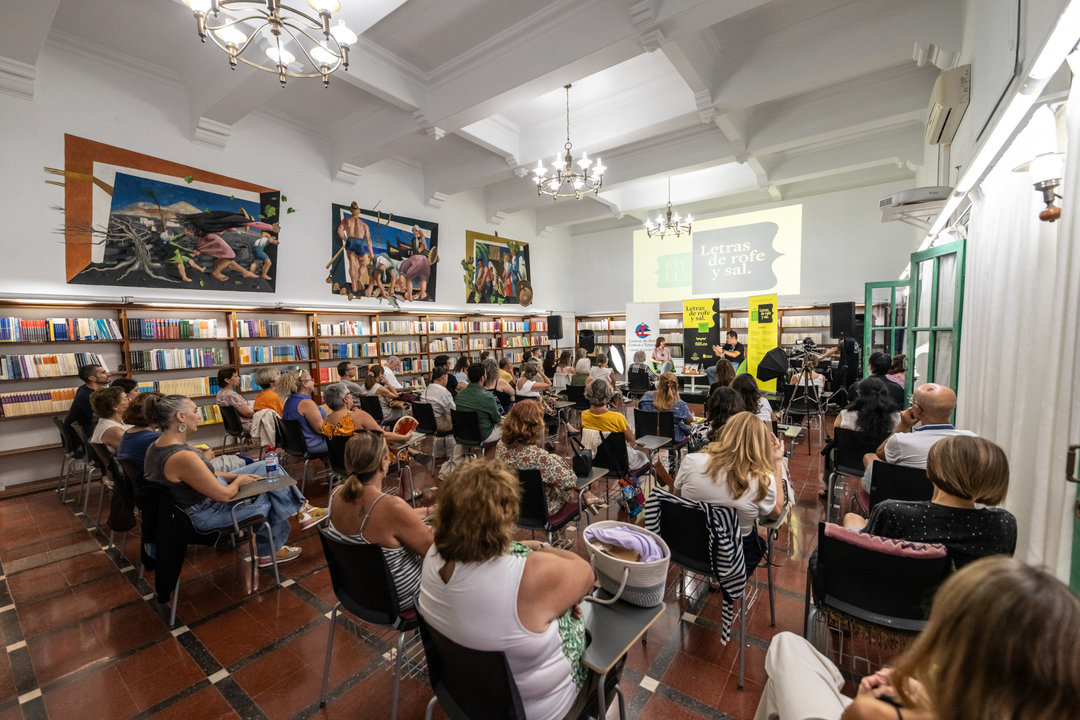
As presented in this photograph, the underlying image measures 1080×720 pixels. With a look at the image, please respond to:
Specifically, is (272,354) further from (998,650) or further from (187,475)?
(998,650)

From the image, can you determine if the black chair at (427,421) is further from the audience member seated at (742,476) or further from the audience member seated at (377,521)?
the audience member seated at (742,476)

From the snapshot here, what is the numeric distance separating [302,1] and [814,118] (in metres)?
6.27

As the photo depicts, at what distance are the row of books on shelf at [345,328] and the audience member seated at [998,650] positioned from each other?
25.5ft

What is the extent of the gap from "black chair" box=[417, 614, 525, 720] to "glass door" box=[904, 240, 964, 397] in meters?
3.91

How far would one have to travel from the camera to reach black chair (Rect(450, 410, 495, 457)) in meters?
4.41

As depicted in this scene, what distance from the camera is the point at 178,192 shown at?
560 cm

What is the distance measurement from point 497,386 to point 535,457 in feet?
10.6

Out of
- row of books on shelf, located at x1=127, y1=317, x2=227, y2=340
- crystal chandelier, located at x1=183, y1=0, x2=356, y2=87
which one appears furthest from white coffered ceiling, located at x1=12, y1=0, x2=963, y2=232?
row of books on shelf, located at x1=127, y1=317, x2=227, y2=340

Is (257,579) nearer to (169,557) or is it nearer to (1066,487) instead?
(169,557)

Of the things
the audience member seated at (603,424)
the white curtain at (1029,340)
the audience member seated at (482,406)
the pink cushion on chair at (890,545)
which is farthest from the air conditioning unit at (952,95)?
the audience member seated at (482,406)

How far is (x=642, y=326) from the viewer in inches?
420

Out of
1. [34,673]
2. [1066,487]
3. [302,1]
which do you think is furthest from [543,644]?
[302,1]

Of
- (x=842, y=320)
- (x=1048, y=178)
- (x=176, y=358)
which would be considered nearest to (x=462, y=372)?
(x=176, y=358)

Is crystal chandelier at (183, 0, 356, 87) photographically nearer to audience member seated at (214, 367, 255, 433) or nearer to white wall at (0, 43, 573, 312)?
white wall at (0, 43, 573, 312)
